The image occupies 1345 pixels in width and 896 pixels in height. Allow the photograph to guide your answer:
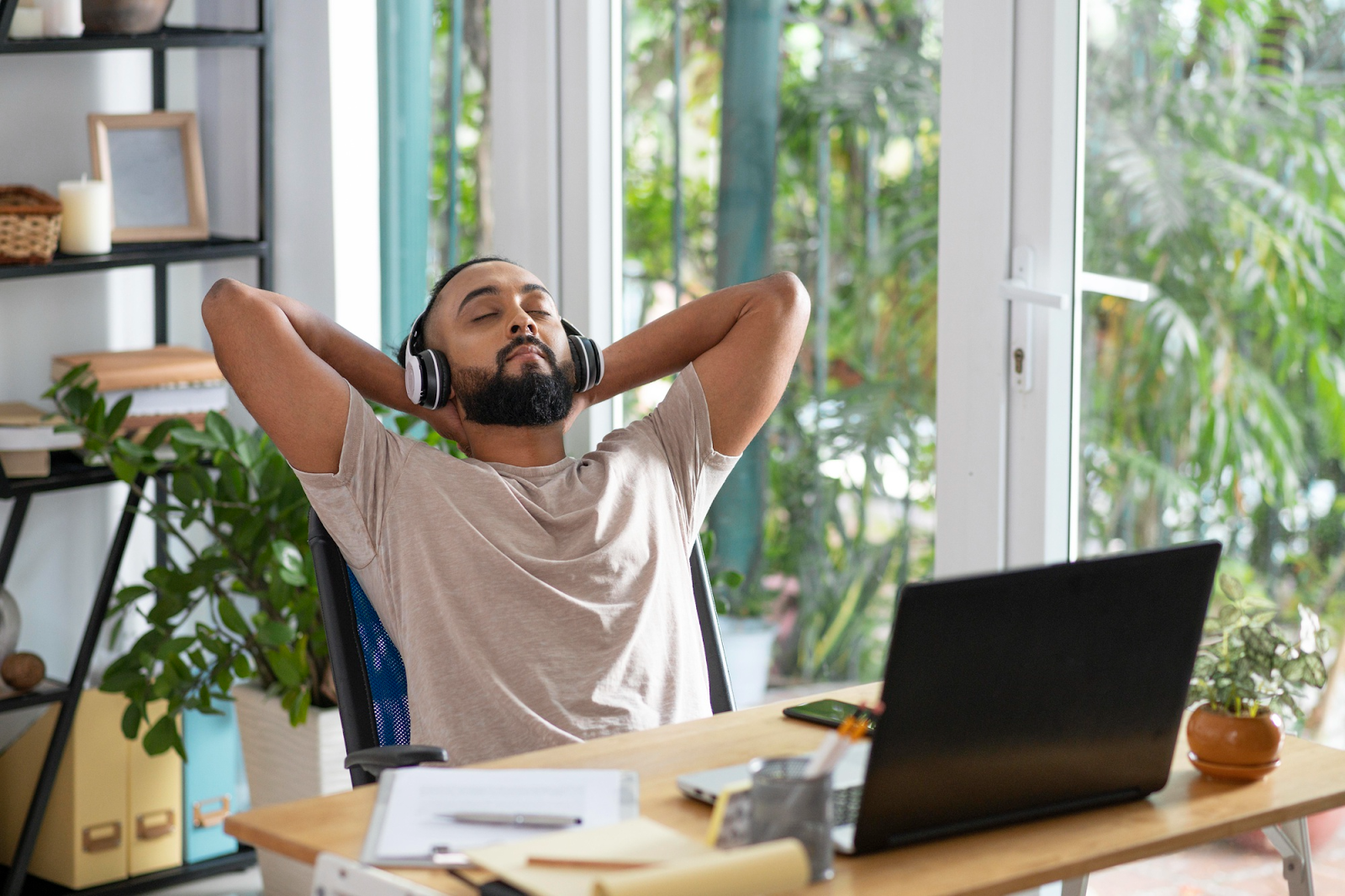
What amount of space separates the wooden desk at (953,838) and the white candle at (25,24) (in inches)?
80.7

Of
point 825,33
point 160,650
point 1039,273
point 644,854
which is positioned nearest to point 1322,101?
point 1039,273

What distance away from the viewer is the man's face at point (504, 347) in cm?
212

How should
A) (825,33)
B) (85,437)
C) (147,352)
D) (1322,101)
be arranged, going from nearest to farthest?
1. (1322,101)
2. (825,33)
3. (85,437)
4. (147,352)

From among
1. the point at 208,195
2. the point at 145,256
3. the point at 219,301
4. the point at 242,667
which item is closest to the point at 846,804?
the point at 219,301

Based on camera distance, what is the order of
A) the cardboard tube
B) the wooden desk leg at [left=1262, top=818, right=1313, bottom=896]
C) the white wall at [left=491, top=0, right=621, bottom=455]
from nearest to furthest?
the cardboard tube, the wooden desk leg at [left=1262, top=818, right=1313, bottom=896], the white wall at [left=491, top=0, right=621, bottom=455]

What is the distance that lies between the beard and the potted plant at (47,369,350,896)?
696 millimetres

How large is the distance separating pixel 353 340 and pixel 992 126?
1.01m

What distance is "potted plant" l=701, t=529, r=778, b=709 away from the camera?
2.80 meters

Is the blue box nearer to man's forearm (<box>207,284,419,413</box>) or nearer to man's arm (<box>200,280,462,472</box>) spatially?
man's forearm (<box>207,284,419,413</box>)

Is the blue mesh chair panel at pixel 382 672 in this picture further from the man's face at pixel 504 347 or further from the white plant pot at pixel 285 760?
the white plant pot at pixel 285 760

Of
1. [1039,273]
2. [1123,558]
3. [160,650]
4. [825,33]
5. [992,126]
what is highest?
[825,33]

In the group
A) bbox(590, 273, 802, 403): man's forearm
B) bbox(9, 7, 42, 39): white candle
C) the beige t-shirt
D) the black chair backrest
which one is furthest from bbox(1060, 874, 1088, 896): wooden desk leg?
bbox(9, 7, 42, 39): white candle

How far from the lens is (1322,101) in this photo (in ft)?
6.77

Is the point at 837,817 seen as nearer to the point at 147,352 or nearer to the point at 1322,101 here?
the point at 1322,101
